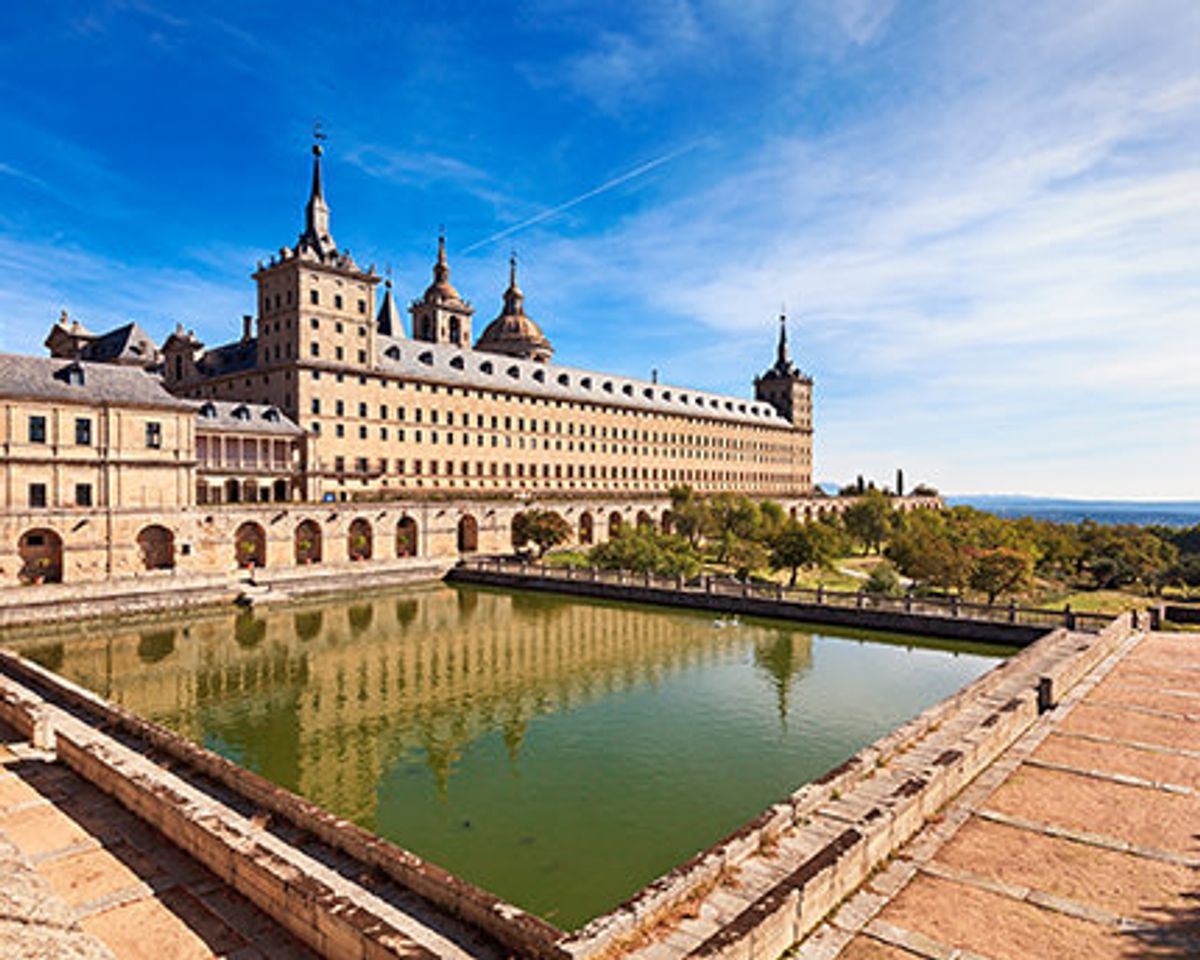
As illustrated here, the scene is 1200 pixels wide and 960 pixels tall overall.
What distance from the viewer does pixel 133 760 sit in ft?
46.4

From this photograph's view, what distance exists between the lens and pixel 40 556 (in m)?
39.0

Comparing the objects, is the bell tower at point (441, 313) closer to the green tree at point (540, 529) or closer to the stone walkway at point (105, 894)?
the green tree at point (540, 529)

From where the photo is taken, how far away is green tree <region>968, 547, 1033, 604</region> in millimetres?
37312

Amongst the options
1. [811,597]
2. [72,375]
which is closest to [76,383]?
[72,375]

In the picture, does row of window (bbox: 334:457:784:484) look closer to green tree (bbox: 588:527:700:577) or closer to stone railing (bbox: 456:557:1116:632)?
stone railing (bbox: 456:557:1116:632)

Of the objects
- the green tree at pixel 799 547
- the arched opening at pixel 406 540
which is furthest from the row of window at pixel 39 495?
the green tree at pixel 799 547

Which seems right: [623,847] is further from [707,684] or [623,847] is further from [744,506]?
[744,506]

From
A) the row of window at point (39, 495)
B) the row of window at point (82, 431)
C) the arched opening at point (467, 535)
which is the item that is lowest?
the arched opening at point (467, 535)

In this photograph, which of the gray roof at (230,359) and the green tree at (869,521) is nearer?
the gray roof at (230,359)

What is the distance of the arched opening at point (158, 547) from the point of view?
42.4 metres

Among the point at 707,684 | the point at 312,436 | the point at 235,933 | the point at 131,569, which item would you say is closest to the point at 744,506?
the point at 312,436

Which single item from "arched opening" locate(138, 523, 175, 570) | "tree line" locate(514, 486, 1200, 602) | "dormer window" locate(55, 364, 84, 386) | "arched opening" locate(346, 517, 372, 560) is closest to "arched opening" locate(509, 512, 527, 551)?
"tree line" locate(514, 486, 1200, 602)

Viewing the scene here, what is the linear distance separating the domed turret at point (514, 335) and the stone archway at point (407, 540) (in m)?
43.8

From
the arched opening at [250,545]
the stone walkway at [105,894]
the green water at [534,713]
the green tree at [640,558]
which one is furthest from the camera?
the green tree at [640,558]
